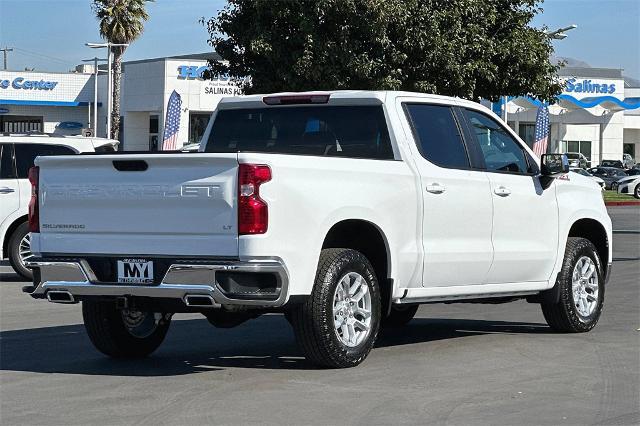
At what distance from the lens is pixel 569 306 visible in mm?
10828

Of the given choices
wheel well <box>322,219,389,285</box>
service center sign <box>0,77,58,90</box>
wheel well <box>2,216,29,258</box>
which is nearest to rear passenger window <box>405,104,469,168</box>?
wheel well <box>322,219,389,285</box>

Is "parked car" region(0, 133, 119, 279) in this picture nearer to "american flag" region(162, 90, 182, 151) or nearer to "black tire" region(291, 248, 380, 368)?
"black tire" region(291, 248, 380, 368)

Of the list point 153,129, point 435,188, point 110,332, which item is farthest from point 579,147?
point 110,332

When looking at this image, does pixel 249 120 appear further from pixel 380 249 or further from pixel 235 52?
pixel 235 52

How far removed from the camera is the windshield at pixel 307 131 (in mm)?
9602

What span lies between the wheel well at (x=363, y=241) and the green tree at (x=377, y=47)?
21.1m

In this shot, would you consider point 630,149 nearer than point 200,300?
No

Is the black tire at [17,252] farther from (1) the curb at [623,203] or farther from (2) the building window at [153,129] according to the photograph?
(2) the building window at [153,129]

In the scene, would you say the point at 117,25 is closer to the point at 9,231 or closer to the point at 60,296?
the point at 9,231

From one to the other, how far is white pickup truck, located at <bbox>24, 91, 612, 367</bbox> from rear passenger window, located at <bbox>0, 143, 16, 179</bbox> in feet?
23.1

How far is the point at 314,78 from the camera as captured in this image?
30656 mm

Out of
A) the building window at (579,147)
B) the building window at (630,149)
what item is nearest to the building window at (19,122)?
the building window at (579,147)

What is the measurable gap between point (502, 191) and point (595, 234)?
6.14 feet

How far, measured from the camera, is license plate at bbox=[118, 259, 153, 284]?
27.2ft
